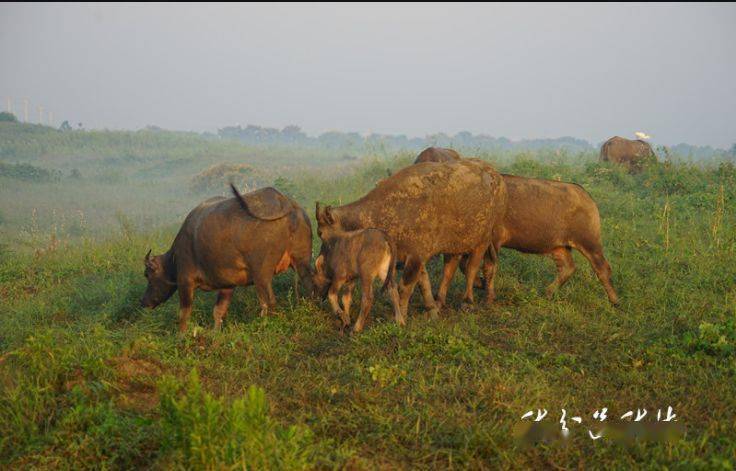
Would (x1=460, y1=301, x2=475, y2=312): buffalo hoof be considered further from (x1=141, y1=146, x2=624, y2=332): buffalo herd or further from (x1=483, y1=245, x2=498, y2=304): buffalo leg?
(x1=483, y1=245, x2=498, y2=304): buffalo leg

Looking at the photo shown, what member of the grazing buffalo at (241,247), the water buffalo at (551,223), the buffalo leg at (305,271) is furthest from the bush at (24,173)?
the water buffalo at (551,223)

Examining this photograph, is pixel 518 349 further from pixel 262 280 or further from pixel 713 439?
pixel 262 280

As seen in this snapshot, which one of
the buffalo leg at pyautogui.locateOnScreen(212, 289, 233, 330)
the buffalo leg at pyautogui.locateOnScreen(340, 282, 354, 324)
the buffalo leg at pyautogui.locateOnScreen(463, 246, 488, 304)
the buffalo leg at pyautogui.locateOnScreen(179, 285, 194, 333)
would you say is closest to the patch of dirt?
the buffalo leg at pyautogui.locateOnScreen(179, 285, 194, 333)

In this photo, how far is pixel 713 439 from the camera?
4660mm

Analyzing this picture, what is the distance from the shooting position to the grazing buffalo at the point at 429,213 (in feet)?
26.0

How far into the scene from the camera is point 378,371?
5516 mm

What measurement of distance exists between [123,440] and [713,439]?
13.1 feet

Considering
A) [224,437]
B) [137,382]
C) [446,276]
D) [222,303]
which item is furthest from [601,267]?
[224,437]

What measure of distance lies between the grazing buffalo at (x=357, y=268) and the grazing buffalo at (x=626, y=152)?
473 inches

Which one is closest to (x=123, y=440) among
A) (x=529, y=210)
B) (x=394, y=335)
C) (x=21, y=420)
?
(x=21, y=420)

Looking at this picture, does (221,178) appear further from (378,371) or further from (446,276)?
(378,371)

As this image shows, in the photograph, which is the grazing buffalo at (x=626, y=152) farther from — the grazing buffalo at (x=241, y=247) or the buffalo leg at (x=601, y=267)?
the grazing buffalo at (x=241, y=247)

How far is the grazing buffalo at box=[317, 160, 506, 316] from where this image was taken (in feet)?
26.0

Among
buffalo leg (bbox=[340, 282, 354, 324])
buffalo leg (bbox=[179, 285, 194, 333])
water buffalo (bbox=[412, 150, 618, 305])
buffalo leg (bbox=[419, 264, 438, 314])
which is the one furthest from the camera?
water buffalo (bbox=[412, 150, 618, 305])
